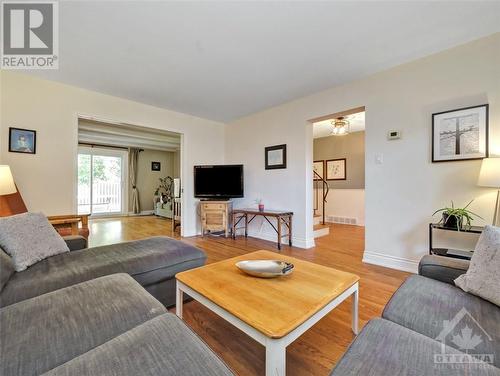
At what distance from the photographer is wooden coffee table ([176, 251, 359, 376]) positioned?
0.90 meters

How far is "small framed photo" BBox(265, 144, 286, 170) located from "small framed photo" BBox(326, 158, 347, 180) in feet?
9.12

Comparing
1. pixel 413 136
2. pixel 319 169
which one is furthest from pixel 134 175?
pixel 413 136

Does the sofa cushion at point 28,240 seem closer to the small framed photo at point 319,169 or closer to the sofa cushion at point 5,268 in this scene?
the sofa cushion at point 5,268

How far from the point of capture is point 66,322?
905mm

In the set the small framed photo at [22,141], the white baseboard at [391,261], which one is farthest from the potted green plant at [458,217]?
the small framed photo at [22,141]

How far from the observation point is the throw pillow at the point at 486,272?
3.35 ft

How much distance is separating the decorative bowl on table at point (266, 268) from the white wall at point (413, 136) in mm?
1837

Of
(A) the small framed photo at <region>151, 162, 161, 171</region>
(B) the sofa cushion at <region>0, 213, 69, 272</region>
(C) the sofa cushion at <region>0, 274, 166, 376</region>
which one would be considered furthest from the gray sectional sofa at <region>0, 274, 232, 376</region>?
(A) the small framed photo at <region>151, 162, 161, 171</region>

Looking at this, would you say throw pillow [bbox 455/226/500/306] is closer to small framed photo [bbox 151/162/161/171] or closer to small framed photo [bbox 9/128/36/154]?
small framed photo [bbox 9/128/36/154]

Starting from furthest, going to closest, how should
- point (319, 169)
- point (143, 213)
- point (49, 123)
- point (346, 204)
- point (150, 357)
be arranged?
point (143, 213) → point (319, 169) → point (346, 204) → point (49, 123) → point (150, 357)

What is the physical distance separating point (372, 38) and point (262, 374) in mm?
2724

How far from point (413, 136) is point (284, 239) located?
2328 millimetres

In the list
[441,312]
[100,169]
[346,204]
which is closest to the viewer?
[441,312]

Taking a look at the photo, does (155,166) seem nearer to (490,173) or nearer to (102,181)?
(102,181)
